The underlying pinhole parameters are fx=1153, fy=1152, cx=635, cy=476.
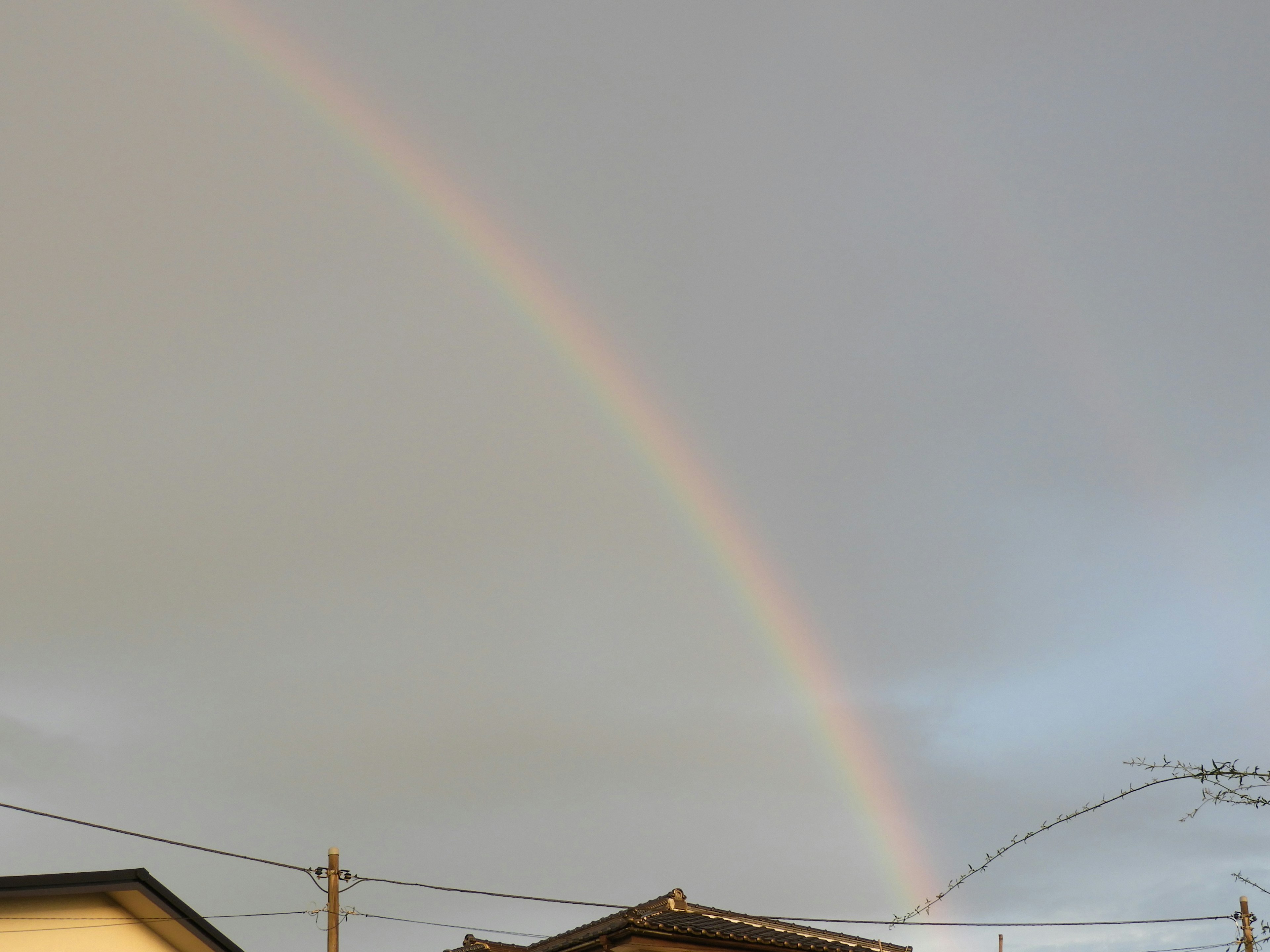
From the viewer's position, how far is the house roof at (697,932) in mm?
25719

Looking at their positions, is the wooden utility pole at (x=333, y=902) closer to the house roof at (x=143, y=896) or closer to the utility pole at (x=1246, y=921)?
the house roof at (x=143, y=896)

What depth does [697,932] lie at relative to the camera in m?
26.1

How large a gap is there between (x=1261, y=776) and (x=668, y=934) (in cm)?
2255

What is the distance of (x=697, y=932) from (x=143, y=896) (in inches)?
494

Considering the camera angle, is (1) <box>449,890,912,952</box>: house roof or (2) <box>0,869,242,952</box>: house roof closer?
(2) <box>0,869,242,952</box>: house roof

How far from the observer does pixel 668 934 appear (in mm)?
25797

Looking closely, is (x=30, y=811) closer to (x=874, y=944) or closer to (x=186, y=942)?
(x=186, y=942)

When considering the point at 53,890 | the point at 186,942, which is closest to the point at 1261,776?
the point at 53,890

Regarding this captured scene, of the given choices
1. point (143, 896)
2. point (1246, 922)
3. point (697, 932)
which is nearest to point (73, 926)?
point (143, 896)

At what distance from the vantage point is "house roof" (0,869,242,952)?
16.9m

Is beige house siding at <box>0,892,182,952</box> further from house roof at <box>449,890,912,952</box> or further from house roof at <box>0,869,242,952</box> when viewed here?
house roof at <box>449,890,912,952</box>

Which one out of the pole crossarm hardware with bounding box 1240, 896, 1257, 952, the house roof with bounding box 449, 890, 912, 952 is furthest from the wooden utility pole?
the pole crossarm hardware with bounding box 1240, 896, 1257, 952

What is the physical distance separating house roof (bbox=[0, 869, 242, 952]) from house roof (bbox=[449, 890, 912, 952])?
871 cm

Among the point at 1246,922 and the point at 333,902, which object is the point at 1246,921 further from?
the point at 333,902
